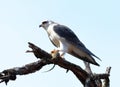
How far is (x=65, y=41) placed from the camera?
44.0ft

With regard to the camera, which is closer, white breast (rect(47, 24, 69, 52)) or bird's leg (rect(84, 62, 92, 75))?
bird's leg (rect(84, 62, 92, 75))

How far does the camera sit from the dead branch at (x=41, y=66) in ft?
27.1

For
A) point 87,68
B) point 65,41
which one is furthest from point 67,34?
point 87,68

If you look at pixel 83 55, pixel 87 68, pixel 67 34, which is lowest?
pixel 87 68

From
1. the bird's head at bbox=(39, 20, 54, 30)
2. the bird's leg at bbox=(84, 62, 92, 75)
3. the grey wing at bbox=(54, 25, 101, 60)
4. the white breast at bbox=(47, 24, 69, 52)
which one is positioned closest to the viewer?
the bird's leg at bbox=(84, 62, 92, 75)

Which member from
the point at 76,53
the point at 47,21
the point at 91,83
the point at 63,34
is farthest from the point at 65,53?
the point at 91,83

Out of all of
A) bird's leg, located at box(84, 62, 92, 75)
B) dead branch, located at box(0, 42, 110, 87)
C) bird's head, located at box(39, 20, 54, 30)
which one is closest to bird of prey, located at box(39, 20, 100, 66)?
bird's head, located at box(39, 20, 54, 30)

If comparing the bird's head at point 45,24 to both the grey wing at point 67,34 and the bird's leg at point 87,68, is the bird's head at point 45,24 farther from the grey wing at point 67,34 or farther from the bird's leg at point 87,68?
the bird's leg at point 87,68

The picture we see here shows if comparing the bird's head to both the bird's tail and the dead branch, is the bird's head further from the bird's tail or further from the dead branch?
the dead branch

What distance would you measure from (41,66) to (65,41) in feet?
16.3

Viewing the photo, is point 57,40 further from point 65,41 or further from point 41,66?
point 41,66

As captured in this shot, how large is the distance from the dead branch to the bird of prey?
275cm

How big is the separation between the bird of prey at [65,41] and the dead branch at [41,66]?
2755mm

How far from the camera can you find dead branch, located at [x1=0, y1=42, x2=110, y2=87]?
827 cm
